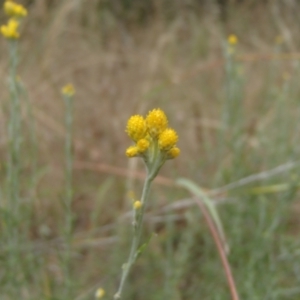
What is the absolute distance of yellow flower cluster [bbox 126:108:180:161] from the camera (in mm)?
703

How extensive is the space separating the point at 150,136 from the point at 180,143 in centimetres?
182

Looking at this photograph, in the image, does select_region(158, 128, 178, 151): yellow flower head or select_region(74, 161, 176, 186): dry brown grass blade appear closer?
select_region(158, 128, 178, 151): yellow flower head

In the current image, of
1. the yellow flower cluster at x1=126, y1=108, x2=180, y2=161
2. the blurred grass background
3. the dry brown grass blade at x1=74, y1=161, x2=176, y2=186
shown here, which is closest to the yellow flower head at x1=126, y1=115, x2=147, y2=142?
the yellow flower cluster at x1=126, y1=108, x2=180, y2=161

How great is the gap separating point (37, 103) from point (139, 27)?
1405 millimetres

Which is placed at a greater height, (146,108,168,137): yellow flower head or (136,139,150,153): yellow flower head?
(146,108,168,137): yellow flower head

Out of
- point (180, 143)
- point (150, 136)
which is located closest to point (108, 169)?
point (180, 143)

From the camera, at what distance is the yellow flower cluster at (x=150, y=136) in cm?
70

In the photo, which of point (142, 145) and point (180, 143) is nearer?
point (142, 145)

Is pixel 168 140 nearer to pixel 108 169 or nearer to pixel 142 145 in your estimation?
pixel 142 145

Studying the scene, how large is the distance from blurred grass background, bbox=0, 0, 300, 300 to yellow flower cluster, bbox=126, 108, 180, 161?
2.18 ft

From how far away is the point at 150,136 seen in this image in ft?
2.36

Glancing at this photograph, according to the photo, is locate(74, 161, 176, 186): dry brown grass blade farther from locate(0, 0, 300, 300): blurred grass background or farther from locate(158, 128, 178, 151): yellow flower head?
locate(158, 128, 178, 151): yellow flower head

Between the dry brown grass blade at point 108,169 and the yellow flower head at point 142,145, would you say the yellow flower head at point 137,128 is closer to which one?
the yellow flower head at point 142,145

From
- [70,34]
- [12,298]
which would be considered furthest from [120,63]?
[12,298]
